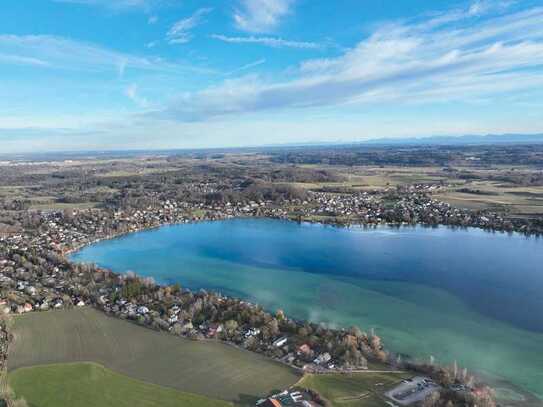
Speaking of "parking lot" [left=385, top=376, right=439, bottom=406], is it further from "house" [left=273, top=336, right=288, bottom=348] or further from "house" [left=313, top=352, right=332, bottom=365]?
"house" [left=273, top=336, right=288, bottom=348]

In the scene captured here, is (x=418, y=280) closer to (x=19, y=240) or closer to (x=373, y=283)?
(x=373, y=283)

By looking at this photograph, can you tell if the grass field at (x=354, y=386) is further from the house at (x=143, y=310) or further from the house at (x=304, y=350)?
the house at (x=143, y=310)

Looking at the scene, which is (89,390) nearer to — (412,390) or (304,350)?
(304,350)

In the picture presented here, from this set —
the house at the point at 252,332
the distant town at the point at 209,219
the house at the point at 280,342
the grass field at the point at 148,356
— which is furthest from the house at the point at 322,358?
the house at the point at 252,332

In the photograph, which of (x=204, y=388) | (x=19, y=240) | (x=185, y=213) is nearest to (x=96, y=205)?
(x=185, y=213)

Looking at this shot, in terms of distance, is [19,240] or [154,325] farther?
[19,240]

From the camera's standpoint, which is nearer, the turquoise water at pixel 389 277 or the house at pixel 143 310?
the turquoise water at pixel 389 277
